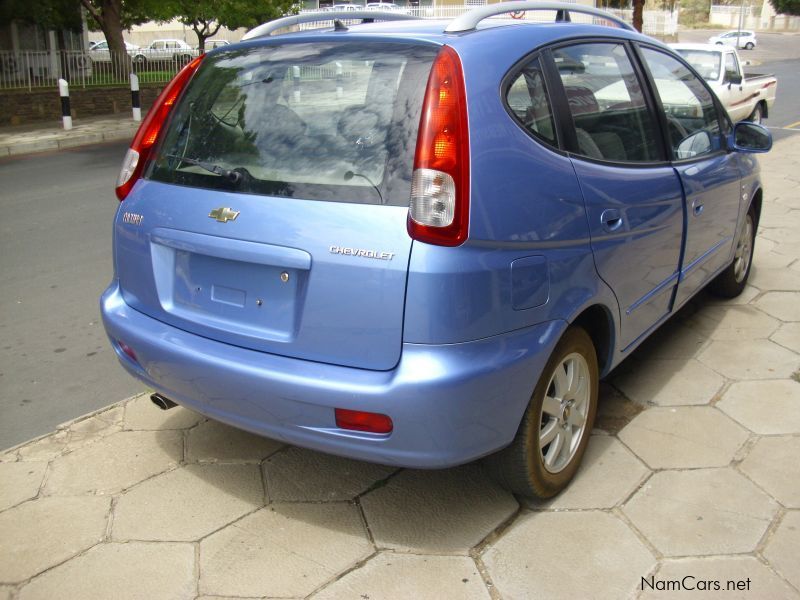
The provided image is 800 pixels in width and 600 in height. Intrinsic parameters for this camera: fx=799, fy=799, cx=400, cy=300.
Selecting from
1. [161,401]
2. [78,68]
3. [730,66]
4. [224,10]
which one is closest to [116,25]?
[78,68]

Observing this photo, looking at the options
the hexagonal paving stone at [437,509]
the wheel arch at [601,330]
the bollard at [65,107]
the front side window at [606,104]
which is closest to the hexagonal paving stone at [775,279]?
the front side window at [606,104]

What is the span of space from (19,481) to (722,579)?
2.60 metres

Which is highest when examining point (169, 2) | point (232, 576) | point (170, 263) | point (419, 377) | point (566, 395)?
point (169, 2)

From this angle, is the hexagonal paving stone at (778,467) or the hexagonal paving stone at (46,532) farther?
the hexagonal paving stone at (778,467)

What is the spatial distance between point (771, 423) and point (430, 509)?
A: 166 cm

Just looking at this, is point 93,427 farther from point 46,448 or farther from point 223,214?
point 223,214

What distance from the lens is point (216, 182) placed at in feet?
8.97

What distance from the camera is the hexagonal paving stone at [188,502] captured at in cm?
283

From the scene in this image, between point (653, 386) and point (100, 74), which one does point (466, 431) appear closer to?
point (653, 386)

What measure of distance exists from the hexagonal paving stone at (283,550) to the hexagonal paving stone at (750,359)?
2.26 meters

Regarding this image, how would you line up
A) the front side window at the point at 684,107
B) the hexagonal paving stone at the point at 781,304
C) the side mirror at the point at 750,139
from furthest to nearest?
1. the hexagonal paving stone at the point at 781,304
2. the side mirror at the point at 750,139
3. the front side window at the point at 684,107

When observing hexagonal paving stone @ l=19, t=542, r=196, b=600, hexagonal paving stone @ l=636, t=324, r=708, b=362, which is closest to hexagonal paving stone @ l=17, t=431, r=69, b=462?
hexagonal paving stone @ l=19, t=542, r=196, b=600

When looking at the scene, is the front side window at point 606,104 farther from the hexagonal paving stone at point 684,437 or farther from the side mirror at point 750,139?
the hexagonal paving stone at point 684,437

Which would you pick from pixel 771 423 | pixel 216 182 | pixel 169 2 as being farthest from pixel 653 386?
pixel 169 2
